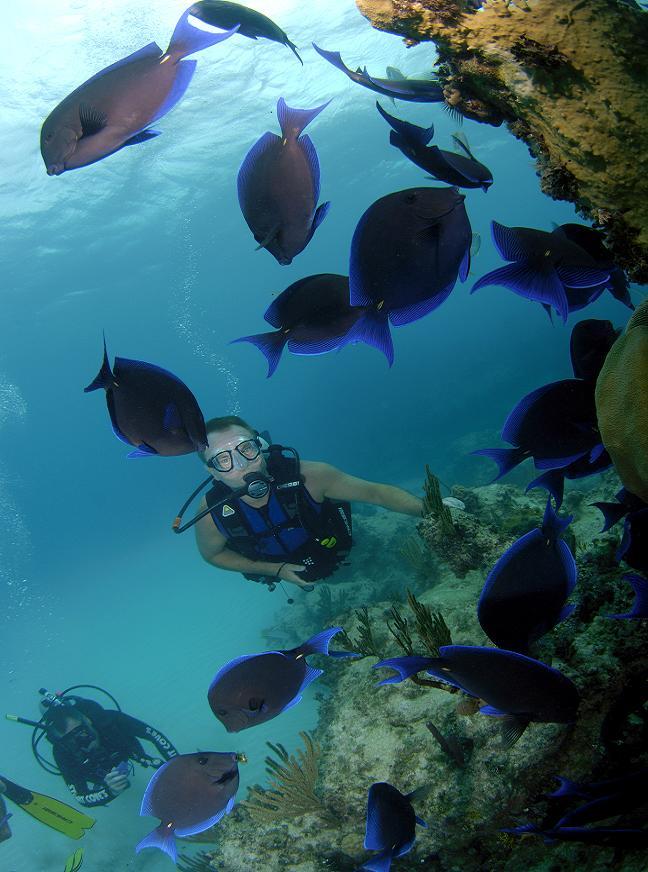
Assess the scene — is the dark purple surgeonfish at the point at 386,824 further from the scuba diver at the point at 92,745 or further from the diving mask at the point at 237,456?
the scuba diver at the point at 92,745

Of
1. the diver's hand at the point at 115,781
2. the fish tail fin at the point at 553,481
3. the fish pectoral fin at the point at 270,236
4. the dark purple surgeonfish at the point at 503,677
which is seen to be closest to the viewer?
the dark purple surgeonfish at the point at 503,677

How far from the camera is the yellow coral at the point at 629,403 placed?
1570mm

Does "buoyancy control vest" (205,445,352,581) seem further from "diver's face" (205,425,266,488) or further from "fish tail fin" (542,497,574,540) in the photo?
"fish tail fin" (542,497,574,540)

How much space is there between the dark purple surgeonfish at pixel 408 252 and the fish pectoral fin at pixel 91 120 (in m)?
0.88

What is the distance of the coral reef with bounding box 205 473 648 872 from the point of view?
2.24 metres

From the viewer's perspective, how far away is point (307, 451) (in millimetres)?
46594

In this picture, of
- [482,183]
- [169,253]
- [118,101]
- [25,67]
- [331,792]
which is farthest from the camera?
[169,253]

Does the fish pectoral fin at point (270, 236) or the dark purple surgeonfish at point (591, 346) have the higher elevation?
the fish pectoral fin at point (270, 236)

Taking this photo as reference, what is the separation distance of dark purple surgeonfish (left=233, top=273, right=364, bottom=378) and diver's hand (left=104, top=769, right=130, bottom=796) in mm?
8072

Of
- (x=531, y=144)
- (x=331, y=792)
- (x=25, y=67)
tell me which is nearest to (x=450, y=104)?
(x=531, y=144)

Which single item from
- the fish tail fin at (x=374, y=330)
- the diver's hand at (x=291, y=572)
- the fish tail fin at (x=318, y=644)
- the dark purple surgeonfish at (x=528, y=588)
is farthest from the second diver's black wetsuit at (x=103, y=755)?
the fish tail fin at (x=374, y=330)

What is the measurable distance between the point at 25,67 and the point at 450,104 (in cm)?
1840

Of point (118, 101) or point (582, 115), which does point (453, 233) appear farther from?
point (118, 101)

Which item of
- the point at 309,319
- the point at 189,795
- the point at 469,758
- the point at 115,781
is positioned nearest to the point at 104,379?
the point at 309,319
